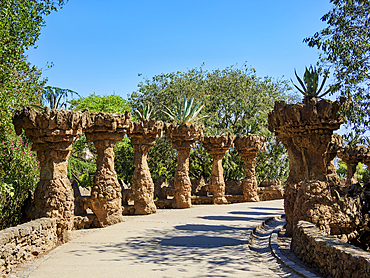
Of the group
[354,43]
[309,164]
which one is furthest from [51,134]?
[354,43]

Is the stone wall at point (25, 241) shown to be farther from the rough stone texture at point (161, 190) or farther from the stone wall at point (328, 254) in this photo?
the rough stone texture at point (161, 190)

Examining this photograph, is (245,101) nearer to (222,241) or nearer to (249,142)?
(249,142)

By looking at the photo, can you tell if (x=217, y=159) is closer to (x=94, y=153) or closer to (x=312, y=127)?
(x=94, y=153)

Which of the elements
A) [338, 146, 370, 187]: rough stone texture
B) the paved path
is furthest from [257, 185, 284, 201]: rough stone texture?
the paved path

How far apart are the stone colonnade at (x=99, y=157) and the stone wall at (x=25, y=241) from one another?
1.79 ft

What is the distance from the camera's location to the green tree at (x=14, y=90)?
8562 millimetres

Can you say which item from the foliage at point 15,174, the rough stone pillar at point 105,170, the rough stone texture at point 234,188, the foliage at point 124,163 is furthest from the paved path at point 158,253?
the foliage at point 124,163

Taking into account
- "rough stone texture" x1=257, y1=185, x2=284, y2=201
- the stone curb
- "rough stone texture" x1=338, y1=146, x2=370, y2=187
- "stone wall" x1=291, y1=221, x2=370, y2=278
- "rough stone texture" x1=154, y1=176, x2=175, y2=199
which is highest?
"rough stone texture" x1=338, y1=146, x2=370, y2=187

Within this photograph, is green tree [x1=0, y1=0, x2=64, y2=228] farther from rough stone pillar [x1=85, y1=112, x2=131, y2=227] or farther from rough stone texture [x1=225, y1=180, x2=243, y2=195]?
rough stone texture [x1=225, y1=180, x2=243, y2=195]

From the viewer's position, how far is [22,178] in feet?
34.3

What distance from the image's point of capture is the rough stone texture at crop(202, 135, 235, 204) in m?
17.5

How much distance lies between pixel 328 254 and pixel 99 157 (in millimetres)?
7721

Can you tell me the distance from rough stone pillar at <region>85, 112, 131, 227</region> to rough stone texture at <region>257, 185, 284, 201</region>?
35.7 feet

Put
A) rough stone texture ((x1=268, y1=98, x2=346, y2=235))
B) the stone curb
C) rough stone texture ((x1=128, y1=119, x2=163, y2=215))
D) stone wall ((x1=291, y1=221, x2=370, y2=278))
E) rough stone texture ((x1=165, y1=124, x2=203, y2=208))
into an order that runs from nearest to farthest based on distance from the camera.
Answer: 1. stone wall ((x1=291, y1=221, x2=370, y2=278))
2. the stone curb
3. rough stone texture ((x1=268, y1=98, x2=346, y2=235))
4. rough stone texture ((x1=128, y1=119, x2=163, y2=215))
5. rough stone texture ((x1=165, y1=124, x2=203, y2=208))
